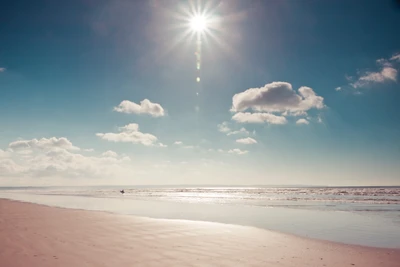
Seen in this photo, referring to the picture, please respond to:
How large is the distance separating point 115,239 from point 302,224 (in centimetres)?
1474

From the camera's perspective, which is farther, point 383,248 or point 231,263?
point 383,248

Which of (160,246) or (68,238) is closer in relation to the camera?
(160,246)

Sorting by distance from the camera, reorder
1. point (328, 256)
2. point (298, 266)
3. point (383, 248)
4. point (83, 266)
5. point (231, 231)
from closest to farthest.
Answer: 1. point (83, 266)
2. point (298, 266)
3. point (328, 256)
4. point (383, 248)
5. point (231, 231)

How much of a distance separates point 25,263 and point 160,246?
518cm

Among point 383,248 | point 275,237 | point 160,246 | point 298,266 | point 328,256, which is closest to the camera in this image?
point 298,266

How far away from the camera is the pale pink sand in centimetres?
1009

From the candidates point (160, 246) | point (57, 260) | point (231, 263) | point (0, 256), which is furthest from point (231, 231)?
point (0, 256)

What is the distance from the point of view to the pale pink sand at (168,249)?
1009 cm

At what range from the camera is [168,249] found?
11.9 meters

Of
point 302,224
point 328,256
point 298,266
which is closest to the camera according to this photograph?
point 298,266

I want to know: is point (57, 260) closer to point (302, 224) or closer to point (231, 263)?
point (231, 263)

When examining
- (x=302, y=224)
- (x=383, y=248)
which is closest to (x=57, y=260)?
(x=383, y=248)

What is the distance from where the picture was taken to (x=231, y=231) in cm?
1716

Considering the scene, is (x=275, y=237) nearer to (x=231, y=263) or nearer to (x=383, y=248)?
(x=383, y=248)
